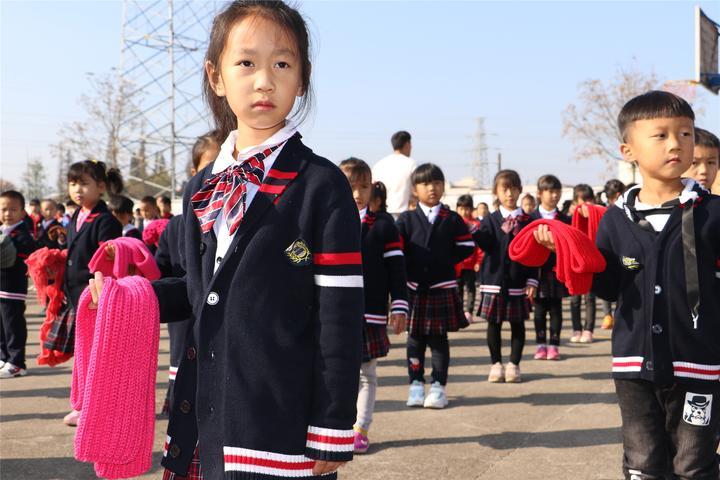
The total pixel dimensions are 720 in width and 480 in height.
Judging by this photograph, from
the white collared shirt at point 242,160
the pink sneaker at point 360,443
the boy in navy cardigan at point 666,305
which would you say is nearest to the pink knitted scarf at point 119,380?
the white collared shirt at point 242,160

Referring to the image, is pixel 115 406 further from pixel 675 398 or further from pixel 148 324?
pixel 675 398

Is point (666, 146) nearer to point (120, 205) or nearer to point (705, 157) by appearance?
point (705, 157)

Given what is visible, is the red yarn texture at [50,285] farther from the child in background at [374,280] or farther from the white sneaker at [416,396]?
the white sneaker at [416,396]

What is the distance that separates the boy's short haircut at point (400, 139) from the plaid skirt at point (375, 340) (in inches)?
138

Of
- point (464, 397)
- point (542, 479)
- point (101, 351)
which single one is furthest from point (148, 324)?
point (464, 397)

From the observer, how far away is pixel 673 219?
329 centimetres

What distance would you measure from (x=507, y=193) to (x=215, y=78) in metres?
5.49

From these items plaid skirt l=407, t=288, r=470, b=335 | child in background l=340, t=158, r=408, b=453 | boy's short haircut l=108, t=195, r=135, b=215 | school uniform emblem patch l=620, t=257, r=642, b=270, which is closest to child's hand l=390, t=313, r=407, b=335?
child in background l=340, t=158, r=408, b=453

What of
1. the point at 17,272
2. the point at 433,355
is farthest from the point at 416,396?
the point at 17,272

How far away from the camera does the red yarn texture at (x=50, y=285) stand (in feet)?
19.5

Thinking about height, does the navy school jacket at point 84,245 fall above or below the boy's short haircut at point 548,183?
below

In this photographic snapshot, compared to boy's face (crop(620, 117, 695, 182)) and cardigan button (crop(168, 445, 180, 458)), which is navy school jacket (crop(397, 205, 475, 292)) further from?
cardigan button (crop(168, 445, 180, 458))

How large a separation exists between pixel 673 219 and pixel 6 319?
692cm

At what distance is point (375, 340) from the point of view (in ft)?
17.4
